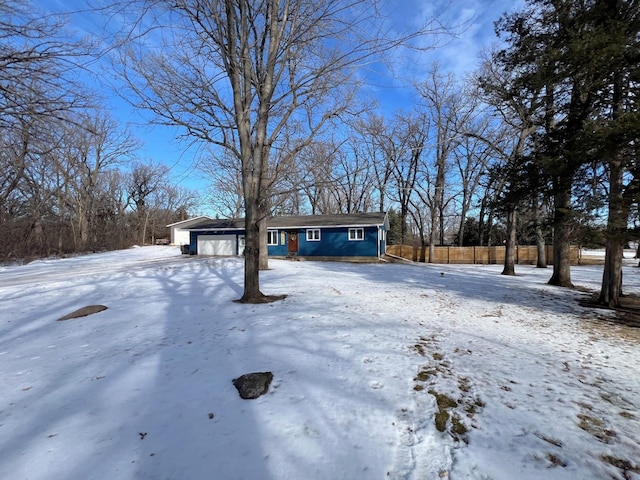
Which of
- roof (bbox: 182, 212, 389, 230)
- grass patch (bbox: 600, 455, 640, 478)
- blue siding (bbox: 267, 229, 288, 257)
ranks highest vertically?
roof (bbox: 182, 212, 389, 230)

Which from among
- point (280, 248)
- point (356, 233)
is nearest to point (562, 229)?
point (356, 233)

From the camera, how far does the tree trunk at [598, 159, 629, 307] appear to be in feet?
22.9

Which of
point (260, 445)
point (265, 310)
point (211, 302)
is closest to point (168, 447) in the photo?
point (260, 445)

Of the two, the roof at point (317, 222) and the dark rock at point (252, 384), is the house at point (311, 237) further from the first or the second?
the dark rock at point (252, 384)

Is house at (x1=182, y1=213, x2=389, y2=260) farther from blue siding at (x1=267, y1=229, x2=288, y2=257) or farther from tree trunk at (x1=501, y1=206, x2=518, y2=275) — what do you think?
tree trunk at (x1=501, y1=206, x2=518, y2=275)

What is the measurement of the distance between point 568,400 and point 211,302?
6464 millimetres

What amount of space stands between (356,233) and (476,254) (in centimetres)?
1102

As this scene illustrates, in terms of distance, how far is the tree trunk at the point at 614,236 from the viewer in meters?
6.98

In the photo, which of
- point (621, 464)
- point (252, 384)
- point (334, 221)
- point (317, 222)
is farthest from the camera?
point (317, 222)

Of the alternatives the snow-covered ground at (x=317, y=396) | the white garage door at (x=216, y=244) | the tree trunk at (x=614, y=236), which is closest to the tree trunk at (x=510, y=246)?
the tree trunk at (x=614, y=236)

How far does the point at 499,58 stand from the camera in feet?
35.1

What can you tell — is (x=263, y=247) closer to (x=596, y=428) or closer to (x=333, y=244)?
(x=333, y=244)

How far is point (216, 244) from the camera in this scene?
2589 centimetres

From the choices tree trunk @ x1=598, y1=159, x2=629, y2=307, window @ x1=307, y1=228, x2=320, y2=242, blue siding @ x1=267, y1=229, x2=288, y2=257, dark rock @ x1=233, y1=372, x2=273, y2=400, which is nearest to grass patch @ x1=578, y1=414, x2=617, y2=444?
dark rock @ x1=233, y1=372, x2=273, y2=400
